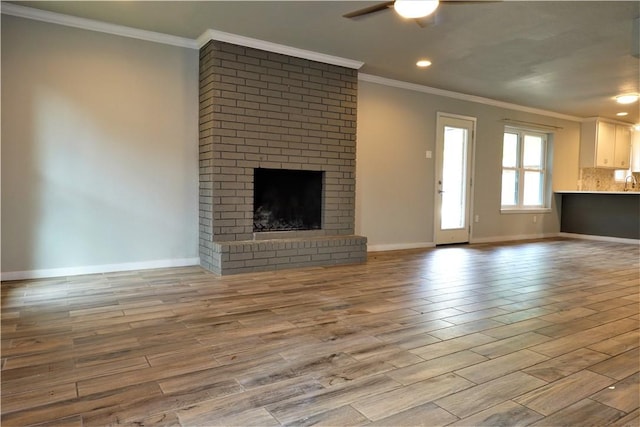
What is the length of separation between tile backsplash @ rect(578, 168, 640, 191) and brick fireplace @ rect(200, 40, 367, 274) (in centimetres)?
621

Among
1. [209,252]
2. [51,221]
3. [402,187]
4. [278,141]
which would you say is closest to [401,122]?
[402,187]

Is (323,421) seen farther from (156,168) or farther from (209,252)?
(156,168)

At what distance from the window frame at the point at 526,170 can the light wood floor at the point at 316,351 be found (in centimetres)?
402

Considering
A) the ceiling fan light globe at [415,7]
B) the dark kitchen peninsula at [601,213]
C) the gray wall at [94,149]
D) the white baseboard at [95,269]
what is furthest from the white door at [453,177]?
the white baseboard at [95,269]

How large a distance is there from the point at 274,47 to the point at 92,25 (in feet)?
5.75

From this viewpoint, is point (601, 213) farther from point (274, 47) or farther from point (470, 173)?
point (274, 47)

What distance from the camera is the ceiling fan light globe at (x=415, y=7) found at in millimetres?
2838

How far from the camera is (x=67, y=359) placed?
6.90 ft

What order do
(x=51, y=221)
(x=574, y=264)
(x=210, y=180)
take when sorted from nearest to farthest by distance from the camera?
(x=51, y=221) < (x=210, y=180) < (x=574, y=264)

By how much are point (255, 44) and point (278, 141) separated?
103 centimetres

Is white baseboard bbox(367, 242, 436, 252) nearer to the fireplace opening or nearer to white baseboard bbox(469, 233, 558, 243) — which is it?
white baseboard bbox(469, 233, 558, 243)

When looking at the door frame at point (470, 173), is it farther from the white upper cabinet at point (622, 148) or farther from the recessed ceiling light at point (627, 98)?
the white upper cabinet at point (622, 148)

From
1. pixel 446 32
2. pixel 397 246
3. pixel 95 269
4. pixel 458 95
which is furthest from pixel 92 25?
pixel 458 95

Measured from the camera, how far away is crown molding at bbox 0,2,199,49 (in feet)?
12.1
